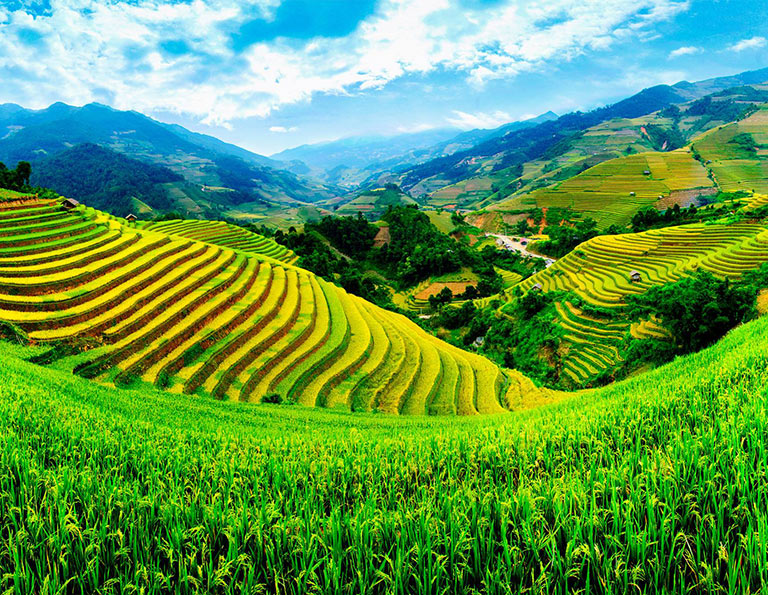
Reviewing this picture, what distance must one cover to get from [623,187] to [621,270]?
64.7m

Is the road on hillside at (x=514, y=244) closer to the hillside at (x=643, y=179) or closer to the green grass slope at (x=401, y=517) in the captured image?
the hillside at (x=643, y=179)

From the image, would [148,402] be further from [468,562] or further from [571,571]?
[571,571]

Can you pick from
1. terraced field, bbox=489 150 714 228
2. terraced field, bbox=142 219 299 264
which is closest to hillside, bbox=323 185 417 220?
terraced field, bbox=489 150 714 228

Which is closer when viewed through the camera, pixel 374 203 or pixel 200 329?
pixel 200 329

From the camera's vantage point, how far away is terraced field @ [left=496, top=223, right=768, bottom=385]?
24156 millimetres

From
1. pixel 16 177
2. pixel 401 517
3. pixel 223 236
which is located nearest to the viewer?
pixel 401 517

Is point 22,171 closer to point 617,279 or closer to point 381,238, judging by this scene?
point 381,238

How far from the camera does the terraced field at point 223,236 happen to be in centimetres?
4078

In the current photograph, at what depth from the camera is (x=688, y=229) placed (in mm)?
38312

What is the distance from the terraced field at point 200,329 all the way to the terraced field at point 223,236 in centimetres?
2045

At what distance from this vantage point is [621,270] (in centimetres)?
3588

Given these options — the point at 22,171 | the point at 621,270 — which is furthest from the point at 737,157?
the point at 22,171

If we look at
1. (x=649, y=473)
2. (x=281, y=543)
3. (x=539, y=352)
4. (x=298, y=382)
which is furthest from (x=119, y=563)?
(x=539, y=352)

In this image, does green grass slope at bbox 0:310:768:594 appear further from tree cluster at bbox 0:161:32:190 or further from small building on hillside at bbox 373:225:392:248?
small building on hillside at bbox 373:225:392:248
